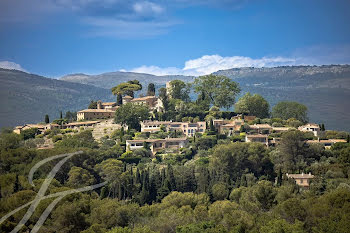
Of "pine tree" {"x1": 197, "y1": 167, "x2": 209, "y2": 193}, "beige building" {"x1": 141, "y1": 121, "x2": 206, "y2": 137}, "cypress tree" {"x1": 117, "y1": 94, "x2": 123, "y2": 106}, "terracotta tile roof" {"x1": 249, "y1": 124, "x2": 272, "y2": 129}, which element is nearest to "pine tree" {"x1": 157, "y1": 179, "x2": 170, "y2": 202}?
"pine tree" {"x1": 197, "y1": 167, "x2": 209, "y2": 193}

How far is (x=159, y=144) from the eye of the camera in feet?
229

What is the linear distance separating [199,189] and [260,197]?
26.3ft

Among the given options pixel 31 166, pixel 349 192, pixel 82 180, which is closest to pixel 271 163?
pixel 349 192

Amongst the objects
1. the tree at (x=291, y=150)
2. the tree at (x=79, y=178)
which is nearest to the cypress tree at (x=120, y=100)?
the tree at (x=79, y=178)

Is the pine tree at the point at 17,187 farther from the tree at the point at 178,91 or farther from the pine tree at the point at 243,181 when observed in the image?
the tree at the point at 178,91

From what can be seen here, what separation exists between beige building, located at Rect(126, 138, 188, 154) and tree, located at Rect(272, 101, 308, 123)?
24114 millimetres

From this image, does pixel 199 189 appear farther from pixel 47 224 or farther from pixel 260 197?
pixel 47 224

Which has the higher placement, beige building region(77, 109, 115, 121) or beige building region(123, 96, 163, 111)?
beige building region(123, 96, 163, 111)

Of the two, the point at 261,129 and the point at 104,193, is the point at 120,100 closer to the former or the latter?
the point at 261,129

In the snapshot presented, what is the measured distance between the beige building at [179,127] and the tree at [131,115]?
1.33 metres

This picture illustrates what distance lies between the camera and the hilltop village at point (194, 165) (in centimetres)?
4269

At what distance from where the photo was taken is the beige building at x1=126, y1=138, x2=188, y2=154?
226 feet

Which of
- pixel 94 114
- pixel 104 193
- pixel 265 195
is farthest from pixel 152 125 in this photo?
pixel 265 195

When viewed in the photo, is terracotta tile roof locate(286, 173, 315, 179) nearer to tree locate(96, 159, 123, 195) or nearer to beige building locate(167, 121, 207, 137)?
tree locate(96, 159, 123, 195)
